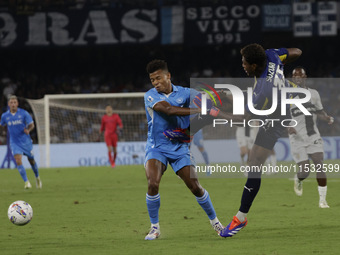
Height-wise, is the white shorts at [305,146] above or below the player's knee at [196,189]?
below

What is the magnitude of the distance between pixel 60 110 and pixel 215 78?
819cm

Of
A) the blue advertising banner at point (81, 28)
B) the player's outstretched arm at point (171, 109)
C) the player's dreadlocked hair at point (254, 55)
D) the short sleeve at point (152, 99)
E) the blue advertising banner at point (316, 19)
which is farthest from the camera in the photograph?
the blue advertising banner at point (316, 19)

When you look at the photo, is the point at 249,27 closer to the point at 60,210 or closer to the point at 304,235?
the point at 60,210

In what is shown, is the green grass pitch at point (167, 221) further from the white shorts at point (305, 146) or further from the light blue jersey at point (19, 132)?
the light blue jersey at point (19, 132)

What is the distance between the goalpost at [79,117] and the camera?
2431 cm

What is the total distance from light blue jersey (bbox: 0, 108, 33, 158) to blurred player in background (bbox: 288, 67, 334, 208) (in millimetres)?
6364

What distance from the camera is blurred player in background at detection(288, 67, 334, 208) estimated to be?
11.0 m

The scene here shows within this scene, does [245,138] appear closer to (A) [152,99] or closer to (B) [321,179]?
(B) [321,179]

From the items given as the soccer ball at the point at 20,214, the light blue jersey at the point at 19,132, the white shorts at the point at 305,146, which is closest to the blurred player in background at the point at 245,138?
the light blue jersey at the point at 19,132

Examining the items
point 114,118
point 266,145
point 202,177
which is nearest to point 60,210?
point 266,145

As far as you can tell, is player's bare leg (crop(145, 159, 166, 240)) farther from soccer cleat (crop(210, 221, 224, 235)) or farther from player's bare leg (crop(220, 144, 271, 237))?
player's bare leg (crop(220, 144, 271, 237))

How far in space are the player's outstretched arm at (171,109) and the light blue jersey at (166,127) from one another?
0.50 ft

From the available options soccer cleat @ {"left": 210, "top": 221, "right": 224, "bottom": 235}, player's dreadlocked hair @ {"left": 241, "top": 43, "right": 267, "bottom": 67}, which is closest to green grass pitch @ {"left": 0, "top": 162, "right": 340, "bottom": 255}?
soccer cleat @ {"left": 210, "top": 221, "right": 224, "bottom": 235}

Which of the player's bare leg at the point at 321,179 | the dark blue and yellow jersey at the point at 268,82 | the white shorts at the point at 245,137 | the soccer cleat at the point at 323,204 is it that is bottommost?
the white shorts at the point at 245,137
